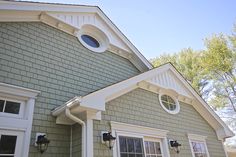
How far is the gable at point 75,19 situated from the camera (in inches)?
223

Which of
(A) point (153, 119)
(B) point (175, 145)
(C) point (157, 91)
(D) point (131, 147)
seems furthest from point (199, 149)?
(D) point (131, 147)

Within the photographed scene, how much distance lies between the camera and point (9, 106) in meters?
4.74

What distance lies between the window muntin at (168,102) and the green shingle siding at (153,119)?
0.29m

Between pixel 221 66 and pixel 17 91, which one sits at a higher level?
pixel 221 66

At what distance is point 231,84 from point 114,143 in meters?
12.3

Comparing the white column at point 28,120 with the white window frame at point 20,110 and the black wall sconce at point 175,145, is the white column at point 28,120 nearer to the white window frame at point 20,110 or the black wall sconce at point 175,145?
the white window frame at point 20,110

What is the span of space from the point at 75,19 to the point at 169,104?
→ 404 centimetres

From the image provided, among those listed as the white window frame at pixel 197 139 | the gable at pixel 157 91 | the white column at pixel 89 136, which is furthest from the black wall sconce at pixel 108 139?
the white window frame at pixel 197 139

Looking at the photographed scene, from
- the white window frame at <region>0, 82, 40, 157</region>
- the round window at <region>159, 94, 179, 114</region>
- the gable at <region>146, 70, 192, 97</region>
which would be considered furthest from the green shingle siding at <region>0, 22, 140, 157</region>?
the round window at <region>159, 94, 179, 114</region>

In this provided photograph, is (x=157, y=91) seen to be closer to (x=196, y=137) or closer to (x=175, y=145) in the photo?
(x=175, y=145)

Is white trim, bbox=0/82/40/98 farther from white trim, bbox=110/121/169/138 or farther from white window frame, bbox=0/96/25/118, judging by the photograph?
white trim, bbox=110/121/169/138

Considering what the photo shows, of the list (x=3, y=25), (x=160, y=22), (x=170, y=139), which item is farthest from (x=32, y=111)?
(x=160, y=22)

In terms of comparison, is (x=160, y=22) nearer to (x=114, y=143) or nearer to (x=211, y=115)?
(x=211, y=115)

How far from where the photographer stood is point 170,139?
6254 millimetres
